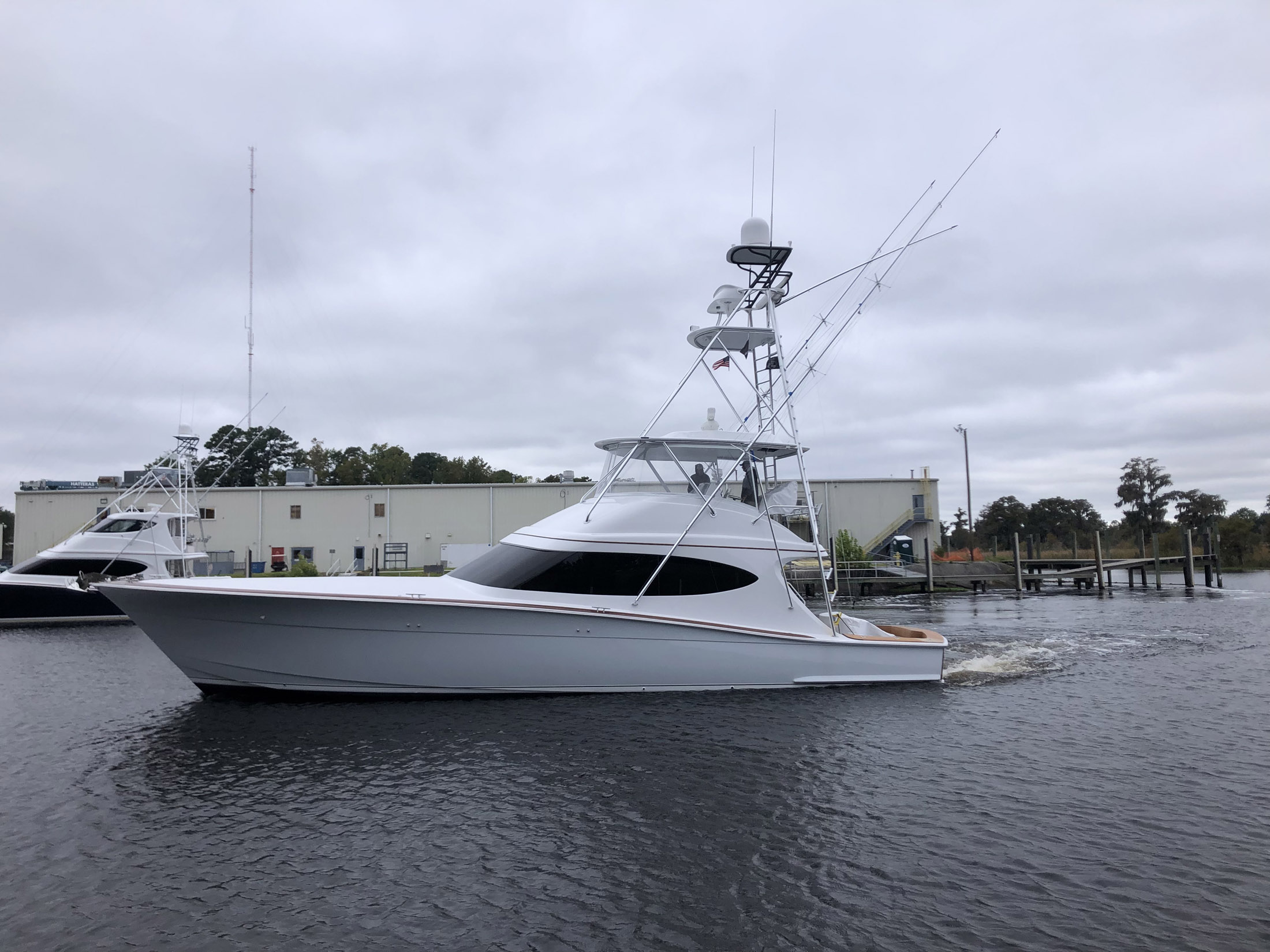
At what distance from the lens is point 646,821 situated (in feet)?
22.4

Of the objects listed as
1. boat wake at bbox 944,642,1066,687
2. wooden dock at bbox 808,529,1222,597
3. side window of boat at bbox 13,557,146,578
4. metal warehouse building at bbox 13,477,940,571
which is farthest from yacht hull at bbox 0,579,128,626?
wooden dock at bbox 808,529,1222,597

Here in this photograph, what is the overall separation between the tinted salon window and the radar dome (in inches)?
204

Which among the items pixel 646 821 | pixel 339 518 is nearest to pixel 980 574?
pixel 339 518

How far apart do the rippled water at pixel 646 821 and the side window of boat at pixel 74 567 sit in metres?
13.2

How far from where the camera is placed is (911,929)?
5102 millimetres

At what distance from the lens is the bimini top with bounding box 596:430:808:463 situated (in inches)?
460

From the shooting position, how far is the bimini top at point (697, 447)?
38.3ft

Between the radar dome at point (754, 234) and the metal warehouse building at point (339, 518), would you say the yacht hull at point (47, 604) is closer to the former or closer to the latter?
the metal warehouse building at point (339, 518)

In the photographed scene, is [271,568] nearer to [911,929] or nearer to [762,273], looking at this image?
[762,273]

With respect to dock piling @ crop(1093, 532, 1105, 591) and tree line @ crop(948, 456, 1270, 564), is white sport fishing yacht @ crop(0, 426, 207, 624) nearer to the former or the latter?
dock piling @ crop(1093, 532, 1105, 591)

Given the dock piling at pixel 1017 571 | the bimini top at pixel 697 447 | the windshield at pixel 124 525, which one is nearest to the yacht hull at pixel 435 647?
the bimini top at pixel 697 447


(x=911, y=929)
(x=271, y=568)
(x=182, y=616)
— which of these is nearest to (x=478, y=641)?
(x=182, y=616)

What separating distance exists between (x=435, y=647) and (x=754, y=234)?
7981 millimetres

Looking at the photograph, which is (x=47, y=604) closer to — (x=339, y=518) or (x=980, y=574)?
(x=339, y=518)
